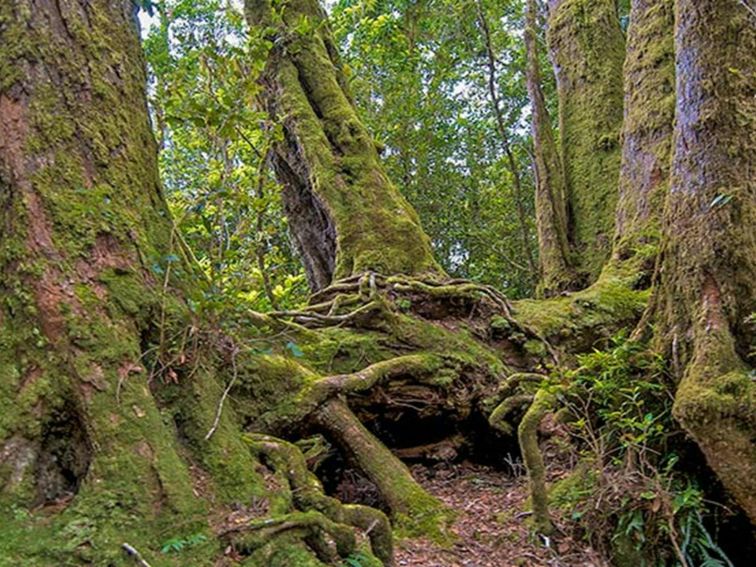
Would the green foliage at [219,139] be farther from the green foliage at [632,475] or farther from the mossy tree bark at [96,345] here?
the green foliage at [632,475]

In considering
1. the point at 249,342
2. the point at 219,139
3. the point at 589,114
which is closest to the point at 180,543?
the point at 249,342

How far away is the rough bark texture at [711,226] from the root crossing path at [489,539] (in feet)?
3.19

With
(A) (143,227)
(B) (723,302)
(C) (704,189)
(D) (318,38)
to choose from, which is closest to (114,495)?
(A) (143,227)

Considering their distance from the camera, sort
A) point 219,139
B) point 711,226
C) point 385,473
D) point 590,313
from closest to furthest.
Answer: point 711,226 → point 385,473 → point 219,139 → point 590,313

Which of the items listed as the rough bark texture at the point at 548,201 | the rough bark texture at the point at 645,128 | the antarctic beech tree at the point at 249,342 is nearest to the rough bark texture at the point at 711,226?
the antarctic beech tree at the point at 249,342

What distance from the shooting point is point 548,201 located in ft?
26.4

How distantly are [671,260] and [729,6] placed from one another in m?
1.56

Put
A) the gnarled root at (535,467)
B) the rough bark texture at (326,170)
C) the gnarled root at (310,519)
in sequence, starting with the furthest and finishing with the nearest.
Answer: the rough bark texture at (326,170), the gnarled root at (535,467), the gnarled root at (310,519)

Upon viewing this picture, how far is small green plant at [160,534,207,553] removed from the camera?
2469mm

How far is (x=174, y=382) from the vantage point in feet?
10.2

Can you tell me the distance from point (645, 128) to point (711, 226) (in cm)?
374

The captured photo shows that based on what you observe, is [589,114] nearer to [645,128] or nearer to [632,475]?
[645,128]

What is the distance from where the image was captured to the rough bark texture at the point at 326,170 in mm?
6578

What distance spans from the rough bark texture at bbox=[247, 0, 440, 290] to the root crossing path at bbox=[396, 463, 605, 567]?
227 cm
